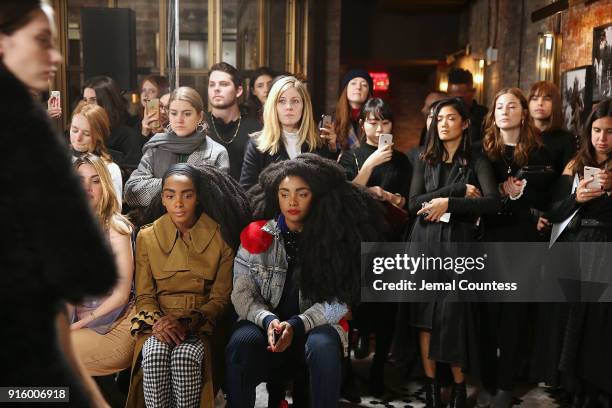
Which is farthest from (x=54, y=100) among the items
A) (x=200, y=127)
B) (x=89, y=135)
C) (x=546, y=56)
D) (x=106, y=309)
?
(x=546, y=56)

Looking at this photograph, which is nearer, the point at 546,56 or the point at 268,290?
the point at 268,290

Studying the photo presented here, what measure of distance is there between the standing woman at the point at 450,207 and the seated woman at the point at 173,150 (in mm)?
967

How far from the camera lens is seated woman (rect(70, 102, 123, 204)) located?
2.64 m

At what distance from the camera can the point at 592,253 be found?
313cm

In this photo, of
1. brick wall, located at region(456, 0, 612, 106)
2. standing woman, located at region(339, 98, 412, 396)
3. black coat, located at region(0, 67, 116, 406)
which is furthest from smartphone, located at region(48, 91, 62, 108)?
brick wall, located at region(456, 0, 612, 106)

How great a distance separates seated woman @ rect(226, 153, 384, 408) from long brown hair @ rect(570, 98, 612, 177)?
40.8 inches

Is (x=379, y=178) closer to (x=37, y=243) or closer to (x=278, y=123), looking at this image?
(x=278, y=123)

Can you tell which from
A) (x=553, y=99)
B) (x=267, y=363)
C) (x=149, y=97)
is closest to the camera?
(x=267, y=363)

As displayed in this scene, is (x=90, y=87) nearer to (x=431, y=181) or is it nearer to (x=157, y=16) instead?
(x=157, y=16)

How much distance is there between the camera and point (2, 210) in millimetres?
1017

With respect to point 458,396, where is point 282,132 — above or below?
above

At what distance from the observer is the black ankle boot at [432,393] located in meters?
3.21

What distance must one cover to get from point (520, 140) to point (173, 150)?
1663 mm

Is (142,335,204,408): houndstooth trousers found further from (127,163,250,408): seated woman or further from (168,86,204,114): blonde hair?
(168,86,204,114): blonde hair
